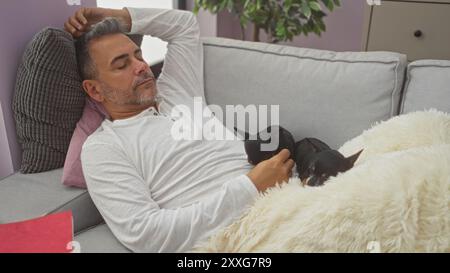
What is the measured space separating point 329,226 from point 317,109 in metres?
0.57

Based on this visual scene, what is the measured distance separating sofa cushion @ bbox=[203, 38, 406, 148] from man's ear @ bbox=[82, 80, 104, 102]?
0.41 meters

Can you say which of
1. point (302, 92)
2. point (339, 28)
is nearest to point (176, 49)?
point (302, 92)

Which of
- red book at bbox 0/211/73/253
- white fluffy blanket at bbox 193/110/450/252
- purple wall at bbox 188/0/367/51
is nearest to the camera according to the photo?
white fluffy blanket at bbox 193/110/450/252

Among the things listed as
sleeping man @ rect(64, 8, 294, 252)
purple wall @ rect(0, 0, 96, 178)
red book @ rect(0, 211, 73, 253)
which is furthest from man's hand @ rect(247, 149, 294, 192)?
purple wall @ rect(0, 0, 96, 178)

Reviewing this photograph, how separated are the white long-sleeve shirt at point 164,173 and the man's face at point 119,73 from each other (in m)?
0.06

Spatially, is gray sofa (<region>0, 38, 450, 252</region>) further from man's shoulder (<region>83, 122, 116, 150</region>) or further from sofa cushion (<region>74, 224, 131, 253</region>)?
man's shoulder (<region>83, 122, 116, 150</region>)

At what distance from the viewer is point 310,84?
A: 1190 mm

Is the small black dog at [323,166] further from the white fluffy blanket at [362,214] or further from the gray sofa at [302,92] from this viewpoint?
the gray sofa at [302,92]

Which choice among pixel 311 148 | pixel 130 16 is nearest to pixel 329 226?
pixel 311 148

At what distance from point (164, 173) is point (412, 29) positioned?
1379mm

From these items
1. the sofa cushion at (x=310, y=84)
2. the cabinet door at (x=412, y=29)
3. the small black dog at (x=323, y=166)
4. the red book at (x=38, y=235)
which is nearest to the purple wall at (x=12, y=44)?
the red book at (x=38, y=235)

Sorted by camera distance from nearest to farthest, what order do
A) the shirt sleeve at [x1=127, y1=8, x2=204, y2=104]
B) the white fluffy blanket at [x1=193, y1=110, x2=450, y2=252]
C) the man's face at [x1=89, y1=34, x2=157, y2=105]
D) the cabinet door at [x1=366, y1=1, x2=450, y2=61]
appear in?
the white fluffy blanket at [x1=193, y1=110, x2=450, y2=252], the man's face at [x1=89, y1=34, x2=157, y2=105], the shirt sleeve at [x1=127, y1=8, x2=204, y2=104], the cabinet door at [x1=366, y1=1, x2=450, y2=61]

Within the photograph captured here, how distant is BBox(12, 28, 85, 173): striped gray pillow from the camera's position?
950mm

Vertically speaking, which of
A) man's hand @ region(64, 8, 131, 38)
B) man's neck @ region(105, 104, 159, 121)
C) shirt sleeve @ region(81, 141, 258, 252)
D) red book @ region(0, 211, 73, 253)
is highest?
man's hand @ region(64, 8, 131, 38)
